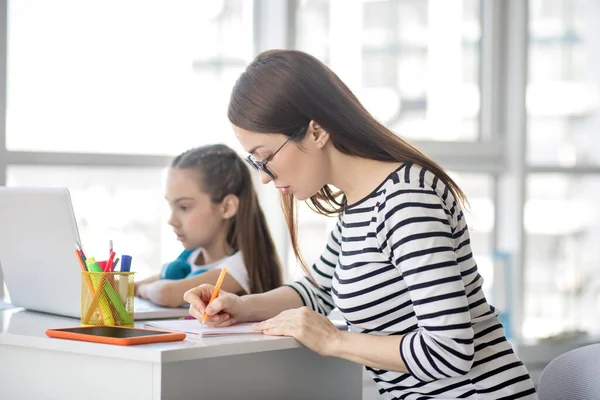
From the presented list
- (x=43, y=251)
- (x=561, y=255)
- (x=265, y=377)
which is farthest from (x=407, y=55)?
(x=265, y=377)

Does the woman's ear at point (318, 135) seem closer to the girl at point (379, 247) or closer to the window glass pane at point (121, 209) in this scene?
the girl at point (379, 247)

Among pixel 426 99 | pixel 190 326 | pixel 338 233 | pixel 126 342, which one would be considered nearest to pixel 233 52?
pixel 426 99

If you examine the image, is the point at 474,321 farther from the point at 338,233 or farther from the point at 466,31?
the point at 466,31

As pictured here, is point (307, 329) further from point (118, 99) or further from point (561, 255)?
point (561, 255)

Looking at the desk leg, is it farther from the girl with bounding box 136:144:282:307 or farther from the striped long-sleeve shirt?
the girl with bounding box 136:144:282:307

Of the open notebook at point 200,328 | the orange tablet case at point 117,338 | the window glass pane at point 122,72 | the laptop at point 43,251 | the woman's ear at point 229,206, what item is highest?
the window glass pane at point 122,72

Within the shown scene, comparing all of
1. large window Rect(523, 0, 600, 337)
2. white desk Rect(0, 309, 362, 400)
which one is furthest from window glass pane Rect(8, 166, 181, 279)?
large window Rect(523, 0, 600, 337)

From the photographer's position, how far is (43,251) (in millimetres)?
1617

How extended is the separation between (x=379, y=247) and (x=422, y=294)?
0.12m

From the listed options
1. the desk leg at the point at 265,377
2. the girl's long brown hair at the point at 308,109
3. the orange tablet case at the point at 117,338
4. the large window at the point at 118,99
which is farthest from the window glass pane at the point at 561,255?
the orange tablet case at the point at 117,338

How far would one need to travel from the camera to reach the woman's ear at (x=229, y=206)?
2.11 m

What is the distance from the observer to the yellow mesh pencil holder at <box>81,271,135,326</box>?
1.47m

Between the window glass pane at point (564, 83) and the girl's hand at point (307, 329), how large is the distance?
6.94ft

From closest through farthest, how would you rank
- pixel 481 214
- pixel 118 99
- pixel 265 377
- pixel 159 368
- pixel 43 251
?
pixel 159 368, pixel 265 377, pixel 43 251, pixel 118 99, pixel 481 214
